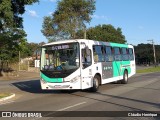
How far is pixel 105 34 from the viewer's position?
8388 centimetres

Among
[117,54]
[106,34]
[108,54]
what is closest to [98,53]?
[108,54]

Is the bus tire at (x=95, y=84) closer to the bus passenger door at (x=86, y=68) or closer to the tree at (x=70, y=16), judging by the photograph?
the bus passenger door at (x=86, y=68)

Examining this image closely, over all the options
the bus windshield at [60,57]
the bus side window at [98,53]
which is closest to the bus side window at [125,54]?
the bus side window at [98,53]

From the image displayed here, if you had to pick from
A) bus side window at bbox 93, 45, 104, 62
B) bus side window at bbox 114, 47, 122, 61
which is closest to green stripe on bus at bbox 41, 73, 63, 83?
bus side window at bbox 93, 45, 104, 62

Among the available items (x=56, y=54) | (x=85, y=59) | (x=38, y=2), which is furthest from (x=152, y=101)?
(x=38, y=2)

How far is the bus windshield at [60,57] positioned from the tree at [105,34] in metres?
61.4

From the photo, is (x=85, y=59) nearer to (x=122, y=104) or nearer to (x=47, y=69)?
(x=47, y=69)

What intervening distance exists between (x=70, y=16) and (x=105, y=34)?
32.8 meters

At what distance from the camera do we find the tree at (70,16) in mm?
50938

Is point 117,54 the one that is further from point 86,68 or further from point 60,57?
point 60,57

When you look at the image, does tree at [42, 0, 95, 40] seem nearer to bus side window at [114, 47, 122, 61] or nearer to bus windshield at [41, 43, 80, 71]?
bus side window at [114, 47, 122, 61]

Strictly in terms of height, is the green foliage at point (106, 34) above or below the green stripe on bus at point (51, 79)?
above

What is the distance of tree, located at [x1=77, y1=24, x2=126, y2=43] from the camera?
8269cm

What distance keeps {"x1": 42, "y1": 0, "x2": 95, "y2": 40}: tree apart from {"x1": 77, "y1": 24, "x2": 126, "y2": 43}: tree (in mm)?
26682
